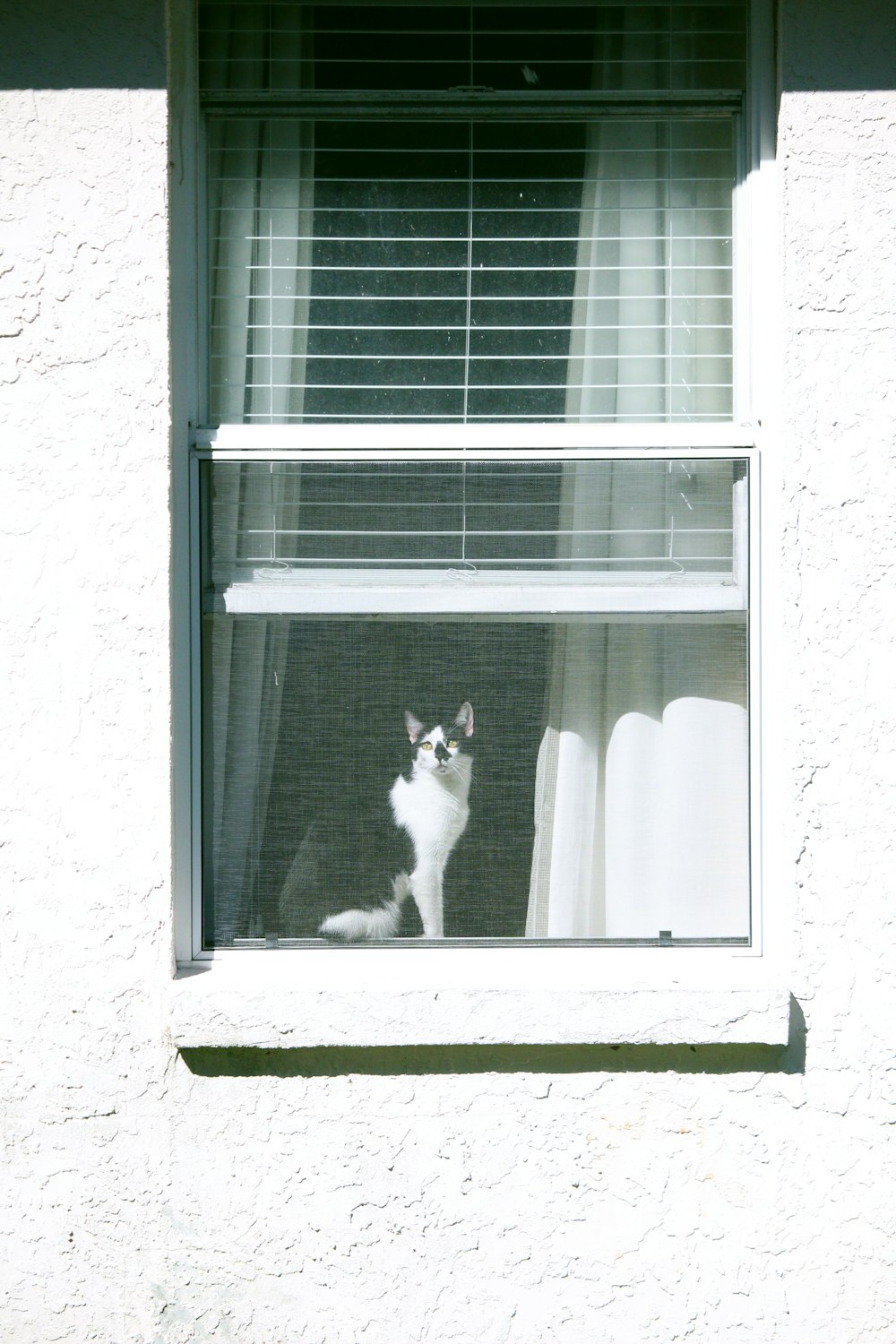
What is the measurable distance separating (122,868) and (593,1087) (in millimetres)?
1214

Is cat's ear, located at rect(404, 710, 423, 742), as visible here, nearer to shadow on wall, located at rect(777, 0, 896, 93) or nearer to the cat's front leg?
the cat's front leg

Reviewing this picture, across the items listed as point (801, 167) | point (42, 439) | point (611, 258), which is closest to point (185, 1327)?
point (42, 439)

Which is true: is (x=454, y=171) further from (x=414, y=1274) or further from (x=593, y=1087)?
(x=414, y=1274)

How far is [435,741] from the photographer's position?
106 inches

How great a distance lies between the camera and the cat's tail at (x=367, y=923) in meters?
2.68

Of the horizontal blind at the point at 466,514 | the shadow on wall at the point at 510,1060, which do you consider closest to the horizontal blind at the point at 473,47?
the horizontal blind at the point at 466,514

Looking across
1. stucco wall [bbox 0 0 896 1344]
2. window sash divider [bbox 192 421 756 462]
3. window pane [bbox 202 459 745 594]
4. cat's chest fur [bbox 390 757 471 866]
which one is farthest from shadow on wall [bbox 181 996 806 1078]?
window sash divider [bbox 192 421 756 462]

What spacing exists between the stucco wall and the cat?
0.32 m

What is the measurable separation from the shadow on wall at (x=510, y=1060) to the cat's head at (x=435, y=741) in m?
0.67

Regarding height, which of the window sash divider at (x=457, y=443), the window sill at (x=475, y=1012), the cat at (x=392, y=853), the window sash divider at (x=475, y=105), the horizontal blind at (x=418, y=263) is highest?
the window sash divider at (x=475, y=105)

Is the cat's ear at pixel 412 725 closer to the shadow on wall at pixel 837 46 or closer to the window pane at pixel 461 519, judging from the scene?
the window pane at pixel 461 519

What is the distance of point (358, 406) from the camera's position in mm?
2701

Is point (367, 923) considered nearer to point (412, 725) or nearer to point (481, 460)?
point (412, 725)

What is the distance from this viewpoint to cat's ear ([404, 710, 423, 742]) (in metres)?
2.69
